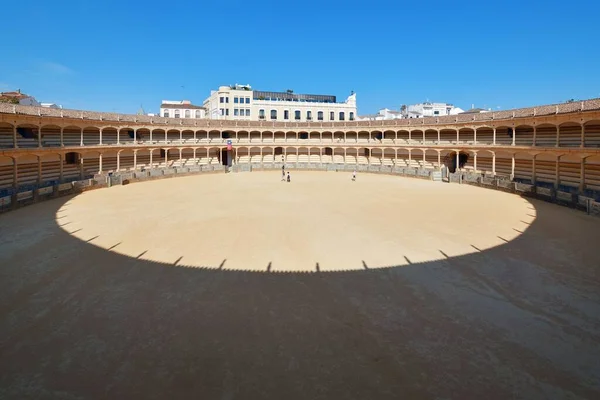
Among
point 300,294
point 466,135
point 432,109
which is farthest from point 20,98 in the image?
point 432,109

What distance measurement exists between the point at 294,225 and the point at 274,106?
52442 millimetres

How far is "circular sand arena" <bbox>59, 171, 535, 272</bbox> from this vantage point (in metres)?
13.4

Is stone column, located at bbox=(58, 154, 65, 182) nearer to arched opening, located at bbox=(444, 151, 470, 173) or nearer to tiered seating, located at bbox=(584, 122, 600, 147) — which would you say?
arched opening, located at bbox=(444, 151, 470, 173)

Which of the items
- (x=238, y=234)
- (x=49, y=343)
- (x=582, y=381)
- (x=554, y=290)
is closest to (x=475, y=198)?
(x=554, y=290)

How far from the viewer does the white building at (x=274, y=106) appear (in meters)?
64.8

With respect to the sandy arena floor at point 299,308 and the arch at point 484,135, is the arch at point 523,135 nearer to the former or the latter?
the arch at point 484,135

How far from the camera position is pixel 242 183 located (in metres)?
36.1

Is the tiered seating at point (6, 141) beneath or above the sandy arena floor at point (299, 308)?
above

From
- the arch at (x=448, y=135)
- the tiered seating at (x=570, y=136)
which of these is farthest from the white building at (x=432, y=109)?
the tiered seating at (x=570, y=136)

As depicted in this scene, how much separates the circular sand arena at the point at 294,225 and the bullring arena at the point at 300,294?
140mm

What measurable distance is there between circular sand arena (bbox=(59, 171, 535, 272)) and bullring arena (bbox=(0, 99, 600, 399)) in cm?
14

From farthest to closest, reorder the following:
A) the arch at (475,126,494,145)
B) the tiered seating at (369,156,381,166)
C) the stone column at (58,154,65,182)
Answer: the tiered seating at (369,156,381,166) < the arch at (475,126,494,145) < the stone column at (58,154,65,182)

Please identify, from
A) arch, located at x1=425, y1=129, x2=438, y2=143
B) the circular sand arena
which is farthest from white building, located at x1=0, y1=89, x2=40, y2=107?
arch, located at x1=425, y1=129, x2=438, y2=143

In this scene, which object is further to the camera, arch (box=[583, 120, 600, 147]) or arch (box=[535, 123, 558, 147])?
arch (box=[535, 123, 558, 147])
